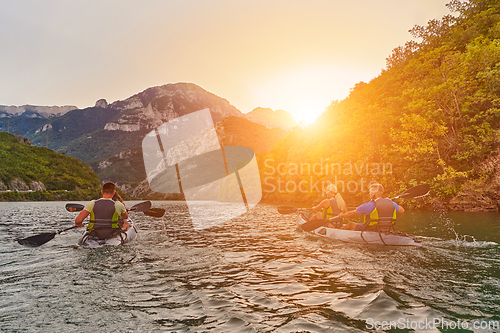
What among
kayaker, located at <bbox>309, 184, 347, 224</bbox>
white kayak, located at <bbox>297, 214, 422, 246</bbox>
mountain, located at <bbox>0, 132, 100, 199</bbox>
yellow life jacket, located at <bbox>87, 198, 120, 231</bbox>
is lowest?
white kayak, located at <bbox>297, 214, 422, 246</bbox>

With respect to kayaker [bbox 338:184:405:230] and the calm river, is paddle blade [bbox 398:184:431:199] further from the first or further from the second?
the calm river

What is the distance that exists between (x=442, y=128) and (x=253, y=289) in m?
27.2

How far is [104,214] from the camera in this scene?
10703 millimetres

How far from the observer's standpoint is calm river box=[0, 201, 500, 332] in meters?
4.49

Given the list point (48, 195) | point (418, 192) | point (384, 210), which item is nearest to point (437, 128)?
point (418, 192)

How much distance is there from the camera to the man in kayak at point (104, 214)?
10.6m

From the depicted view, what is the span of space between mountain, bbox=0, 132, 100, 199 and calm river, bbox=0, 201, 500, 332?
10581 centimetres

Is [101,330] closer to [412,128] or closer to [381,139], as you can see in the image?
[412,128]

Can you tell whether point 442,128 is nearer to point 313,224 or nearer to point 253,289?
point 313,224

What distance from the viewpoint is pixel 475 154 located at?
24.8 m

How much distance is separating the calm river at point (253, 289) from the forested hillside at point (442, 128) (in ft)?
58.1

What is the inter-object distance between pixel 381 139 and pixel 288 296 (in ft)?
103

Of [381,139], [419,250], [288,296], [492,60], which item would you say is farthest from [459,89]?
[288,296]

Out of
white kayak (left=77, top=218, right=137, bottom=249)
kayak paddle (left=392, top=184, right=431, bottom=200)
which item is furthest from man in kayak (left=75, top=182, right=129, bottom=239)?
kayak paddle (left=392, top=184, right=431, bottom=200)
